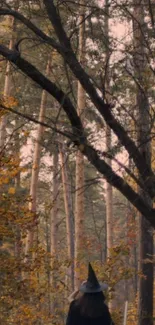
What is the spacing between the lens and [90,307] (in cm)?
557

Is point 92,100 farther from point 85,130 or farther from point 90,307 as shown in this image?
point 90,307

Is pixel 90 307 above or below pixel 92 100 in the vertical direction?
below

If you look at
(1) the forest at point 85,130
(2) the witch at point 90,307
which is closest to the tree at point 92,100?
(1) the forest at point 85,130

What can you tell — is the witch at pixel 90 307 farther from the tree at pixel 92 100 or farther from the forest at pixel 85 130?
the tree at pixel 92 100

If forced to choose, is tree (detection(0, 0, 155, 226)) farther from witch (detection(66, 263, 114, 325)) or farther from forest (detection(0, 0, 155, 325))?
witch (detection(66, 263, 114, 325))

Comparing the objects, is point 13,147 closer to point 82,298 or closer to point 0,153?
point 0,153

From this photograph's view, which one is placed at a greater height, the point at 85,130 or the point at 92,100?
the point at 92,100

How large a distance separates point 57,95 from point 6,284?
188 inches

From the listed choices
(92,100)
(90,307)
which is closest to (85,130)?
(92,100)

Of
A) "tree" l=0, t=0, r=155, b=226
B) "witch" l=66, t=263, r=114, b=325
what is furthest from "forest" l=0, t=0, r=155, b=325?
"witch" l=66, t=263, r=114, b=325

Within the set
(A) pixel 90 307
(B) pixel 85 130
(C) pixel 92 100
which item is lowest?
(A) pixel 90 307

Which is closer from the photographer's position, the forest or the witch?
the forest

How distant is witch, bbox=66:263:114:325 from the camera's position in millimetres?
5566

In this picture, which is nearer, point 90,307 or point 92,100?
point 92,100
